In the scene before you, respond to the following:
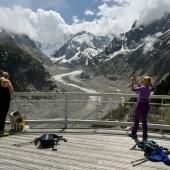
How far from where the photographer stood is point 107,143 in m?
11.3

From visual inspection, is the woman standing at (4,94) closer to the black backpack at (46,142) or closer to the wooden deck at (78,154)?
the wooden deck at (78,154)

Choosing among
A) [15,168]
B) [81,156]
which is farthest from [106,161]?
[15,168]

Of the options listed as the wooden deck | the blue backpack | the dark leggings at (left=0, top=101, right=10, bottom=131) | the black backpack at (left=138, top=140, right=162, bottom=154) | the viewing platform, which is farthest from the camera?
the dark leggings at (left=0, top=101, right=10, bottom=131)

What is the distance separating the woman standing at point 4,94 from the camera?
1262 centimetres

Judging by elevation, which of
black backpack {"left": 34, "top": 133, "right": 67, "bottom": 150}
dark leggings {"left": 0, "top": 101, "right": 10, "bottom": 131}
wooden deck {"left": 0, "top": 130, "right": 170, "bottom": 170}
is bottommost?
wooden deck {"left": 0, "top": 130, "right": 170, "bottom": 170}

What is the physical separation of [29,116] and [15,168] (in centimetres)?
637

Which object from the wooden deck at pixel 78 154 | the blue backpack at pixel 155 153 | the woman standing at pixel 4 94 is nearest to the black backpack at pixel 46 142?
the wooden deck at pixel 78 154

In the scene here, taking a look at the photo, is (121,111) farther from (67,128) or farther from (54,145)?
(54,145)

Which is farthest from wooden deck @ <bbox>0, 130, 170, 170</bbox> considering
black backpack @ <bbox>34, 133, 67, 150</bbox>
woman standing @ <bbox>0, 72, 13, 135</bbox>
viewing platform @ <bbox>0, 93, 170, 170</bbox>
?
woman standing @ <bbox>0, 72, 13, 135</bbox>

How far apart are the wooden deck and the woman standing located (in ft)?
2.89

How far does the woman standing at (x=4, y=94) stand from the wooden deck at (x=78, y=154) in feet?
2.89

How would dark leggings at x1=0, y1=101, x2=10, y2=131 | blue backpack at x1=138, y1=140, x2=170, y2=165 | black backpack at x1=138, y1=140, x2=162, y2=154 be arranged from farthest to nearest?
dark leggings at x1=0, y1=101, x2=10, y2=131 → black backpack at x1=138, y1=140, x2=162, y2=154 → blue backpack at x1=138, y1=140, x2=170, y2=165

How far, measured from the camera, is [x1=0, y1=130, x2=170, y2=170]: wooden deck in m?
8.77

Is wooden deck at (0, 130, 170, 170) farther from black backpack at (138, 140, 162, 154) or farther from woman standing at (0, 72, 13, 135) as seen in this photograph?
woman standing at (0, 72, 13, 135)
